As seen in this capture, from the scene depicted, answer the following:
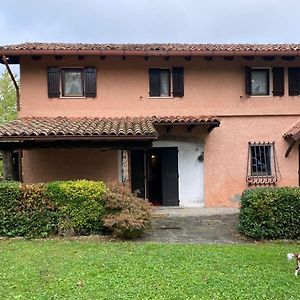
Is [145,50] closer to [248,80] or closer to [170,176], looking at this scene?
[248,80]

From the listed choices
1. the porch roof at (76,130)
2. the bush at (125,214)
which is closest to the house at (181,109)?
the porch roof at (76,130)

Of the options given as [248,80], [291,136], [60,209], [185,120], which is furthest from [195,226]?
[248,80]

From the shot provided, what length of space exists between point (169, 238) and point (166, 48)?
7.41 m

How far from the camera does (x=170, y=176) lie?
15.0 m

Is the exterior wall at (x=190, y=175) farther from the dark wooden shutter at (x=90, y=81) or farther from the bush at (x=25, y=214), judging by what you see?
the bush at (x=25, y=214)

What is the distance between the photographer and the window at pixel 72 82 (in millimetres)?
14289

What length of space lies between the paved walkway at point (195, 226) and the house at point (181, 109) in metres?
1.50

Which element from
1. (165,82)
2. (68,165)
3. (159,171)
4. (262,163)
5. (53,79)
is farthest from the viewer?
(159,171)

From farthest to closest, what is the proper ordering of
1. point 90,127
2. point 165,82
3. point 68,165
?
point 165,82
point 68,165
point 90,127

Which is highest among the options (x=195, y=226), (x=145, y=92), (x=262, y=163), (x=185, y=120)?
(x=145, y=92)

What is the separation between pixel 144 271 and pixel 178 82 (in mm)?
9329

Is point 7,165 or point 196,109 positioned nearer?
point 7,165

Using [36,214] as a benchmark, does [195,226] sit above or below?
below

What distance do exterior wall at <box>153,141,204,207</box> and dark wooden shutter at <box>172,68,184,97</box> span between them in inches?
79.4
